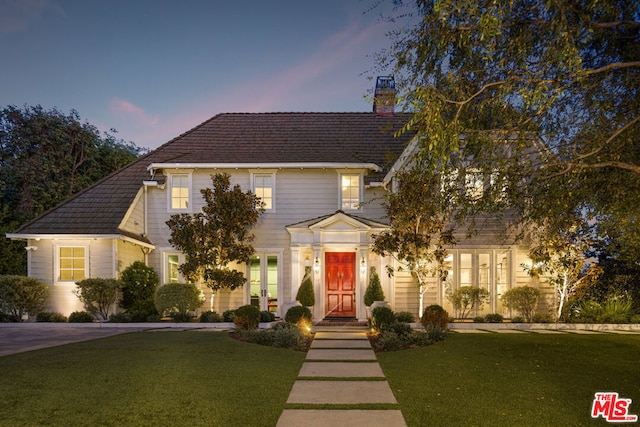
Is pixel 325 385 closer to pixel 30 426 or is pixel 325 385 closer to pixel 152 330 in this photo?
pixel 30 426

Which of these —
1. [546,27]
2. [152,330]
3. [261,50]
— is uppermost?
[261,50]

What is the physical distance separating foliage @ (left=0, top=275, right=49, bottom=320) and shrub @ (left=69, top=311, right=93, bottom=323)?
1270 millimetres

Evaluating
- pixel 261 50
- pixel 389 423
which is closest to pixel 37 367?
pixel 389 423

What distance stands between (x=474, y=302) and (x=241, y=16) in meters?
12.1

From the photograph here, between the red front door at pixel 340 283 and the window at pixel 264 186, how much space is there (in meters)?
3.15

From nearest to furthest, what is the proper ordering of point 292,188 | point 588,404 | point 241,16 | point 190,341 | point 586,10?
point 588,404 → point 586,10 → point 190,341 → point 241,16 → point 292,188

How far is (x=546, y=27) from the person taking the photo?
6.71 meters

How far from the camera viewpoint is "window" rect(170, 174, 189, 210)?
17.1 metres

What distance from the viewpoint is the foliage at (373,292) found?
577 inches

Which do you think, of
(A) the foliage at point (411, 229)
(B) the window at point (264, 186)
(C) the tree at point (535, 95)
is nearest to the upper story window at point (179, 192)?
(B) the window at point (264, 186)

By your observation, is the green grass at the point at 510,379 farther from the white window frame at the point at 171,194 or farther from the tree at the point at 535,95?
the white window frame at the point at 171,194

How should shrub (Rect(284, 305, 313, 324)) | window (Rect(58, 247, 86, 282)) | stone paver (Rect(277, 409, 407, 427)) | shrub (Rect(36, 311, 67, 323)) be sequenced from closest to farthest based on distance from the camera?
stone paver (Rect(277, 409, 407, 427)) → shrub (Rect(284, 305, 313, 324)) → shrub (Rect(36, 311, 67, 323)) → window (Rect(58, 247, 86, 282))

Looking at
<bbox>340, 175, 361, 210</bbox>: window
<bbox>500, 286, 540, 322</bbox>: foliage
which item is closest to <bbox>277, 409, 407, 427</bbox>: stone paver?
<bbox>500, 286, 540, 322</bbox>: foliage

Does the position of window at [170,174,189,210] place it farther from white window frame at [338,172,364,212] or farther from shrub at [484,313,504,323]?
shrub at [484,313,504,323]
